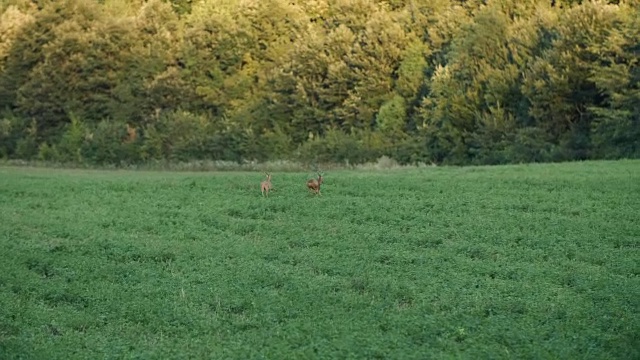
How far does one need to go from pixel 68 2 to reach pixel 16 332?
56255 millimetres

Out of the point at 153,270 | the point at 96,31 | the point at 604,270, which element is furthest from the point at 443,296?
the point at 96,31

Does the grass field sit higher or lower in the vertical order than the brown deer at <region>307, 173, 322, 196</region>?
lower

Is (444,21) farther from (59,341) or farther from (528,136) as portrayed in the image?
(59,341)

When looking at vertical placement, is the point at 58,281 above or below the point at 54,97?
below

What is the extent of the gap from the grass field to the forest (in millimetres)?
15927

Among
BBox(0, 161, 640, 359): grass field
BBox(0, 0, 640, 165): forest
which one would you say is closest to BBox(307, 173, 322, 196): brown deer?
BBox(0, 161, 640, 359): grass field

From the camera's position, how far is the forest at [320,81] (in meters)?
38.3

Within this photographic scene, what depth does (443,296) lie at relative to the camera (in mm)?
12508

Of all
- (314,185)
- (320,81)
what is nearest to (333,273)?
(314,185)

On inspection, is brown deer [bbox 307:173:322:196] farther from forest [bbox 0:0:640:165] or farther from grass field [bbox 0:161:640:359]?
forest [bbox 0:0:640:165]

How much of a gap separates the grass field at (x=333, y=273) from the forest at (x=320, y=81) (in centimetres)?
1593

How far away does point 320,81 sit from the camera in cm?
5409

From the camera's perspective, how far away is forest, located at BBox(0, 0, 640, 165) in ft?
126

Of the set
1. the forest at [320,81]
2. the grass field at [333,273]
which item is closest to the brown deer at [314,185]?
the grass field at [333,273]
